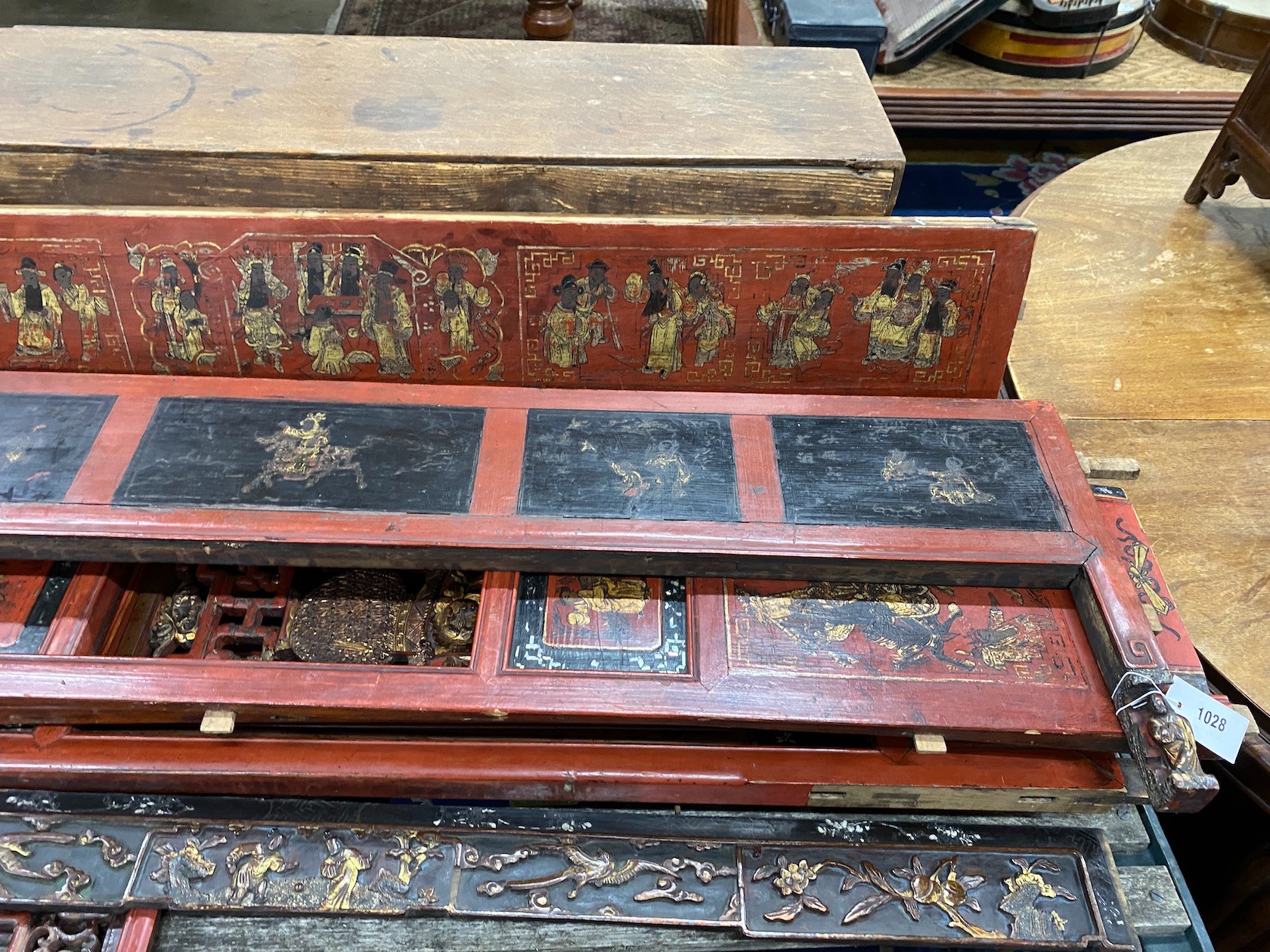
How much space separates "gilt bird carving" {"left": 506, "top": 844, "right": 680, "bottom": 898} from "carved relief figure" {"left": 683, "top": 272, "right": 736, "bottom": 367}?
3.80ft

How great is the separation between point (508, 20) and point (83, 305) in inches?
119

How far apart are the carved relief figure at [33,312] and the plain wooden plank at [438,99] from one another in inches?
11.7

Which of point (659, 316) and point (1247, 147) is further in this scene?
point (1247, 147)

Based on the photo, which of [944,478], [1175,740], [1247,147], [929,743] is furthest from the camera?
[1247,147]

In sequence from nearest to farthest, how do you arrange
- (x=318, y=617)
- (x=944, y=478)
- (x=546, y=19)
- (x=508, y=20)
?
(x=944, y=478), (x=318, y=617), (x=546, y=19), (x=508, y=20)

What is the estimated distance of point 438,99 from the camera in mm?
2184

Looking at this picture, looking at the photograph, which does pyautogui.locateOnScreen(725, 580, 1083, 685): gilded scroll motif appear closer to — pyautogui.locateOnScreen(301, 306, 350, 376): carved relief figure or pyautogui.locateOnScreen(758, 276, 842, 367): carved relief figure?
pyautogui.locateOnScreen(758, 276, 842, 367): carved relief figure

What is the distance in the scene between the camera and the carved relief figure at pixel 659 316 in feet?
6.71

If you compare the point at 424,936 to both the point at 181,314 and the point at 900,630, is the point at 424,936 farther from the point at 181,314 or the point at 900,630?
the point at 181,314

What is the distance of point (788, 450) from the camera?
187 cm

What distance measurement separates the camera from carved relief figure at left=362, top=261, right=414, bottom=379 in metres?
2.04

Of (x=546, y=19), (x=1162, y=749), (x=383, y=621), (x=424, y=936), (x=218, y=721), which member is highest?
(x=546, y=19)

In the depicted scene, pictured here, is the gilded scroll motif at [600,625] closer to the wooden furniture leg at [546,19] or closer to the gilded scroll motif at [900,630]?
the gilded scroll motif at [900,630]

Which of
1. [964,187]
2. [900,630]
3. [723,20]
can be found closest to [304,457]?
[900,630]
